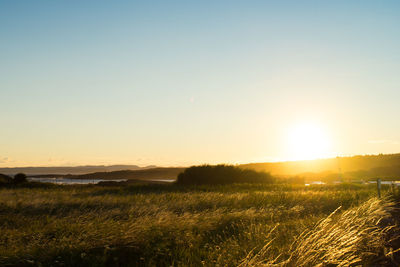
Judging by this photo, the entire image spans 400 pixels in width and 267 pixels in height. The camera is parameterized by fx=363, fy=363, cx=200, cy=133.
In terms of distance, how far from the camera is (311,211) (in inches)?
556

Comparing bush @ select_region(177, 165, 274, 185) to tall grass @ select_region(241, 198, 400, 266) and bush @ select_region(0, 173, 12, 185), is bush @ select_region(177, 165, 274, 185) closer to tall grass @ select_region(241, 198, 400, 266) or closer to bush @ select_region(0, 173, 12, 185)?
bush @ select_region(0, 173, 12, 185)

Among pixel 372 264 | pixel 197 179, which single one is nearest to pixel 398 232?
pixel 372 264

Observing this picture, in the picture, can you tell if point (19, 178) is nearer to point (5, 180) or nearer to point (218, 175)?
point (5, 180)

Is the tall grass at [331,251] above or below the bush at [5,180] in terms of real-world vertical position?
above

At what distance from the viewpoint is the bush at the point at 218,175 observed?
111 feet

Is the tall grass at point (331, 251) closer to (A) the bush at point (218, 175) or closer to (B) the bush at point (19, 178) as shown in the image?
(A) the bush at point (218, 175)

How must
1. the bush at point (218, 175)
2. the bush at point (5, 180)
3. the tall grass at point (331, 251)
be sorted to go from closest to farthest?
the tall grass at point (331, 251), the bush at point (218, 175), the bush at point (5, 180)

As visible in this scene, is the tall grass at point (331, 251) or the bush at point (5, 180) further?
the bush at point (5, 180)

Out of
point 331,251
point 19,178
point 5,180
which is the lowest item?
point 5,180

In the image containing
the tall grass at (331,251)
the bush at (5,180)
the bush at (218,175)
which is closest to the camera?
the tall grass at (331,251)

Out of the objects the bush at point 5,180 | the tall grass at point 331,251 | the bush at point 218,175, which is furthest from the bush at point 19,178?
the tall grass at point 331,251

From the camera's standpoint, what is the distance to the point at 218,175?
34469 mm

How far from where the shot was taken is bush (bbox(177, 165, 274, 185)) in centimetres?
3388

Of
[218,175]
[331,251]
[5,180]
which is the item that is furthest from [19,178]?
[331,251]
